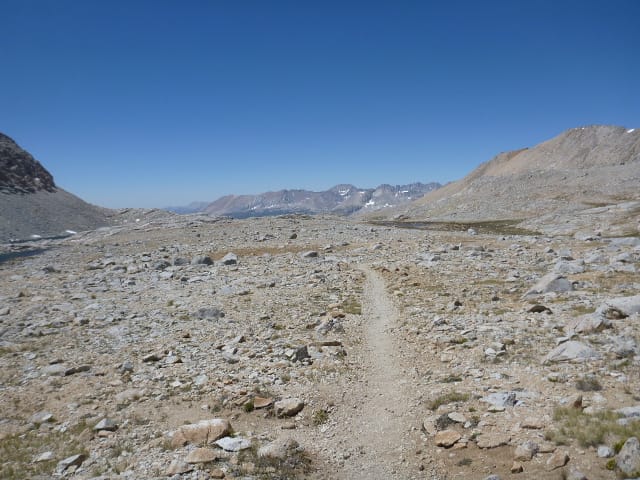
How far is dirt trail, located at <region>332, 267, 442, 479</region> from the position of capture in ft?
31.9

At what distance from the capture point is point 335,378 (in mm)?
14336

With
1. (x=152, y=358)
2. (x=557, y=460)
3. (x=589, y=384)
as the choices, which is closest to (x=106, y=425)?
(x=152, y=358)

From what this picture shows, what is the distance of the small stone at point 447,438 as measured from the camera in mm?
10079

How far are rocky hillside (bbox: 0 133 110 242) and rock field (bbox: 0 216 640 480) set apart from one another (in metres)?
102

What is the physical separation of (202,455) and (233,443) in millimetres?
929

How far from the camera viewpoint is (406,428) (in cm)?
1118

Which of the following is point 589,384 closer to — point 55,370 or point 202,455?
point 202,455

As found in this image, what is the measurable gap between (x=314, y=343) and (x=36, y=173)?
7909 inches

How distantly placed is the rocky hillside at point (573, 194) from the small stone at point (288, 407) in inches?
1937

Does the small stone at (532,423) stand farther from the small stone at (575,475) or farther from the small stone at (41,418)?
the small stone at (41,418)

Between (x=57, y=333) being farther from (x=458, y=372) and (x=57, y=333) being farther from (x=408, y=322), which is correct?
(x=458, y=372)

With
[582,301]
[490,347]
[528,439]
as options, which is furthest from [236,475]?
[582,301]

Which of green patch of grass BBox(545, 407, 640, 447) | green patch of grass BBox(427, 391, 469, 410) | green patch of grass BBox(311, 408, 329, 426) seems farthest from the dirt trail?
green patch of grass BBox(545, 407, 640, 447)

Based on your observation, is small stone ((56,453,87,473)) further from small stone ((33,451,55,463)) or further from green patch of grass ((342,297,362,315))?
green patch of grass ((342,297,362,315))
